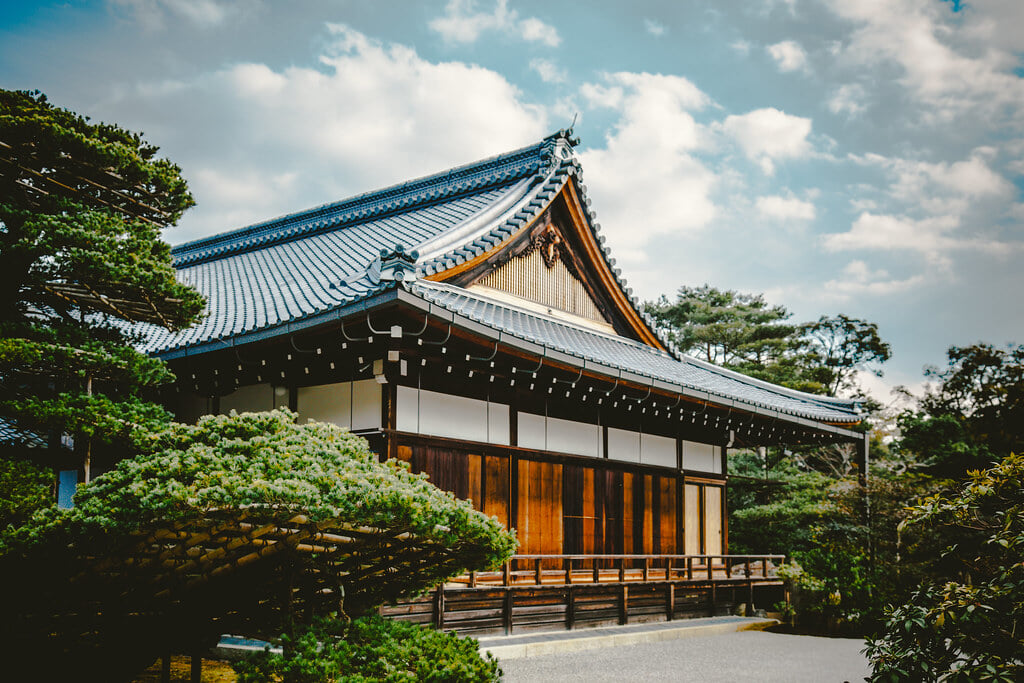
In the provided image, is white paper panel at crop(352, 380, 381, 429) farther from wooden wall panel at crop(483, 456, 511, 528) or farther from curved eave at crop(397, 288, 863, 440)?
wooden wall panel at crop(483, 456, 511, 528)

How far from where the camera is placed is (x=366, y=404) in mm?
9875

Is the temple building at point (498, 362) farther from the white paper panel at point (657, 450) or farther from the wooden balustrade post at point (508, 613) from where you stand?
the wooden balustrade post at point (508, 613)

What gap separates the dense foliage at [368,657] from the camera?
4.21 meters

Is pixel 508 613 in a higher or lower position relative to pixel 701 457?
lower

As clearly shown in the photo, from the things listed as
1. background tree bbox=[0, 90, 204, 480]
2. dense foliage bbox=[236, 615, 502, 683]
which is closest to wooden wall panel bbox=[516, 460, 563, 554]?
background tree bbox=[0, 90, 204, 480]

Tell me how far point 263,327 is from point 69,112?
9.42ft

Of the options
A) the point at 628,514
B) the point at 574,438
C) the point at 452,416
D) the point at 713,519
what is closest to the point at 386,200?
the point at 574,438

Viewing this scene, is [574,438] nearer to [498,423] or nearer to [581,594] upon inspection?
[498,423]

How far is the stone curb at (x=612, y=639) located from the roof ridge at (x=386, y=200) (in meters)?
7.95

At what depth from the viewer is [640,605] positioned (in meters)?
12.6

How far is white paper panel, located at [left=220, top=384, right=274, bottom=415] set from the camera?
10859 mm

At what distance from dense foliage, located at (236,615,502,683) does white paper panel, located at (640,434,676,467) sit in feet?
30.8

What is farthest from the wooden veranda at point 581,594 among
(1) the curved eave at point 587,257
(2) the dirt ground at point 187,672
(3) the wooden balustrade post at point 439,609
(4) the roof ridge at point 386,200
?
(4) the roof ridge at point 386,200

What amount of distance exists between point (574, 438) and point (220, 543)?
8.41m
